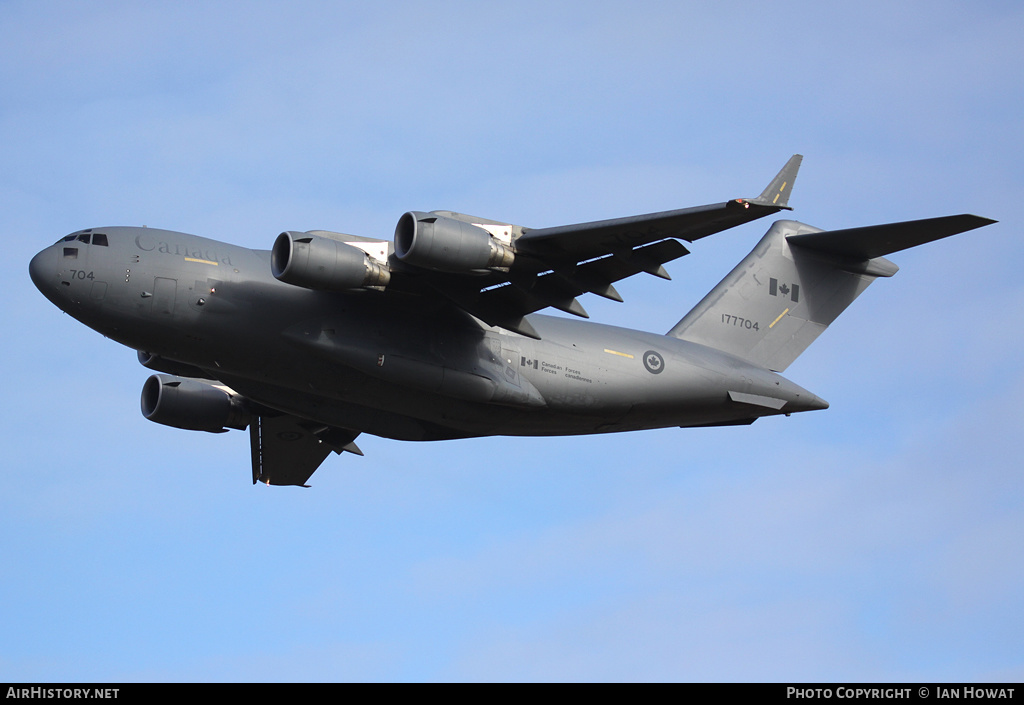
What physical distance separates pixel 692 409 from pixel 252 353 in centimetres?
565

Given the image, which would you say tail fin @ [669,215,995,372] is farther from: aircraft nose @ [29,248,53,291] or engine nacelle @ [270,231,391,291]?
aircraft nose @ [29,248,53,291]

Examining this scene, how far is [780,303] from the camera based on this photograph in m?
18.4

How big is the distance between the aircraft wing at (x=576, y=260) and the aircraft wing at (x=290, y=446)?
402cm

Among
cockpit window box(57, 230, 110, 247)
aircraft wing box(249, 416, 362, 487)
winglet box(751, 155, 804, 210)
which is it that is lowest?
aircraft wing box(249, 416, 362, 487)

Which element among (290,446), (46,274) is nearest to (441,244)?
(46,274)

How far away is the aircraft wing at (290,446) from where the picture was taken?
18219 mm

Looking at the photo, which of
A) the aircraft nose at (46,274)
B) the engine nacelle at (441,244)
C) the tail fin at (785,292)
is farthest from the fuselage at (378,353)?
the engine nacelle at (441,244)

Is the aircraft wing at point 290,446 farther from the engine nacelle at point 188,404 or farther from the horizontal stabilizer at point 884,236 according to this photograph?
the horizontal stabilizer at point 884,236

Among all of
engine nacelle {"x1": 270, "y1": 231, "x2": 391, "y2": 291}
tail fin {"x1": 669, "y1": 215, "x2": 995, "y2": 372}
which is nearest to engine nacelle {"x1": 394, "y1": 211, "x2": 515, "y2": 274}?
engine nacelle {"x1": 270, "y1": 231, "x2": 391, "y2": 291}

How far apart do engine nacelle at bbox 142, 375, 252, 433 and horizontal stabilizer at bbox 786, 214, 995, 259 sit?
8308 millimetres

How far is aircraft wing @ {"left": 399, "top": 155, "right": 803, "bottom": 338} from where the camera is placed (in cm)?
1365

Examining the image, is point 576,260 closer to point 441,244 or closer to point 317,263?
point 441,244
